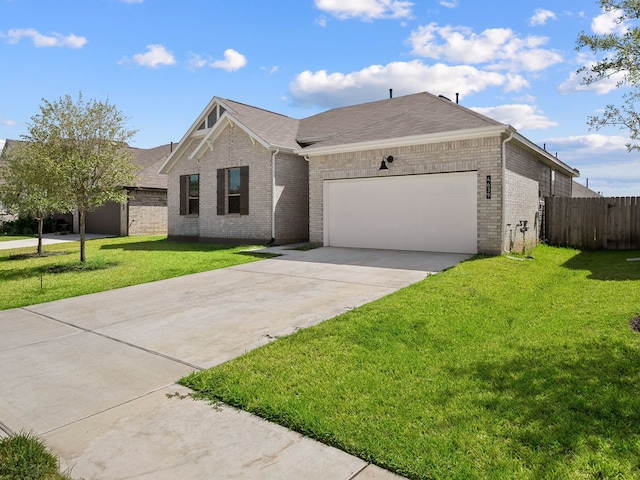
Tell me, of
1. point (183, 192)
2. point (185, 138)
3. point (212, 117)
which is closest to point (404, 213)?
point (212, 117)

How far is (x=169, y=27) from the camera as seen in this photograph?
11.3m

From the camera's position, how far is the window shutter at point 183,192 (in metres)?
19.2

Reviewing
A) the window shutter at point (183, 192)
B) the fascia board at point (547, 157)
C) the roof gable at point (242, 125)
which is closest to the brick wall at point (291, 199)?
the roof gable at point (242, 125)

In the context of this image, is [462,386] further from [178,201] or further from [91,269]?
[178,201]

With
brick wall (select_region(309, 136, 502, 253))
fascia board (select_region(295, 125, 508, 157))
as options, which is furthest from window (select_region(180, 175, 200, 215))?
brick wall (select_region(309, 136, 502, 253))

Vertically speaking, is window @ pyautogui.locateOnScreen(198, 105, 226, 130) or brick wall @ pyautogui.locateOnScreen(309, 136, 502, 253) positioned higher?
window @ pyautogui.locateOnScreen(198, 105, 226, 130)

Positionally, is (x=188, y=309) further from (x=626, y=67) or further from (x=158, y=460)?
(x=626, y=67)

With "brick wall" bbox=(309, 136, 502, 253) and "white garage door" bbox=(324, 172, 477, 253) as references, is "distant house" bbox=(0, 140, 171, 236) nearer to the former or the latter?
"white garage door" bbox=(324, 172, 477, 253)

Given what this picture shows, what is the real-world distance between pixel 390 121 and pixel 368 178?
2.50 m

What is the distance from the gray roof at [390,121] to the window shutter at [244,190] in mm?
2782

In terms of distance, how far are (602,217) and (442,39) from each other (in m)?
8.42

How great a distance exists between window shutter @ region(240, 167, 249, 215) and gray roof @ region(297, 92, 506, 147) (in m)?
2.78

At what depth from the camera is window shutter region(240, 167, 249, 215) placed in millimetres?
16266

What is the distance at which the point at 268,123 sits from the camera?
1781cm
